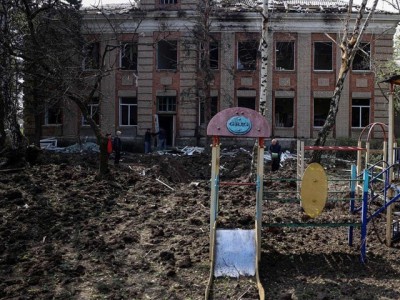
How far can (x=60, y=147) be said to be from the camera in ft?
111

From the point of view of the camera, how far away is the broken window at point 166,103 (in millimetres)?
33750

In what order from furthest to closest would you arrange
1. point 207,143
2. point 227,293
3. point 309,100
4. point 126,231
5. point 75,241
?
point 309,100 < point 207,143 < point 126,231 < point 75,241 < point 227,293

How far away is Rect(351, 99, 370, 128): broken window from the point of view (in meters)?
33.0

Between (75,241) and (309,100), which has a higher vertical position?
(309,100)

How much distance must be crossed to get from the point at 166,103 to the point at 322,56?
10.3 meters

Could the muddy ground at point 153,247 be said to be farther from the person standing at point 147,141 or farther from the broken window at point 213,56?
the broken window at point 213,56

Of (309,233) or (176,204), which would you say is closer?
(309,233)

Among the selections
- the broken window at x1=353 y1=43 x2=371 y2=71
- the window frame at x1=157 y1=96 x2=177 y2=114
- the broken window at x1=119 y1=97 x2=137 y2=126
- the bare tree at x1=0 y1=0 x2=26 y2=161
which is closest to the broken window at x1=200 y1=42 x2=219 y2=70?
the window frame at x1=157 y1=96 x2=177 y2=114

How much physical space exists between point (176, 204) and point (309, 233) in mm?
3870

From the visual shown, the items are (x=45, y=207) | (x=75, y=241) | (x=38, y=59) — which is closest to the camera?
(x=75, y=241)

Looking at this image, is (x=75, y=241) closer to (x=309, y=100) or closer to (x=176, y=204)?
(x=176, y=204)

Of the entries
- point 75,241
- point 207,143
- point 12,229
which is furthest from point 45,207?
point 207,143

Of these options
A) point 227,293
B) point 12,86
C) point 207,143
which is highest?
point 12,86

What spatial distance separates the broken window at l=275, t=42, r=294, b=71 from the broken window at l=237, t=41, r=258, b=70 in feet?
4.85
